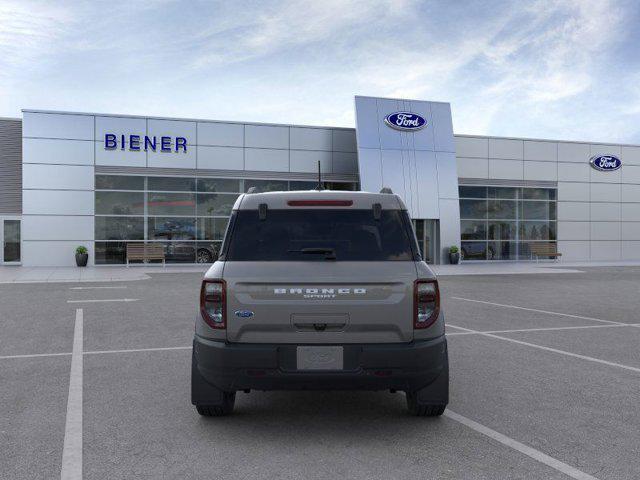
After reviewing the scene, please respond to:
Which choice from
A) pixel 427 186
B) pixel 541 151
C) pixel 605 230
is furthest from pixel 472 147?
pixel 605 230

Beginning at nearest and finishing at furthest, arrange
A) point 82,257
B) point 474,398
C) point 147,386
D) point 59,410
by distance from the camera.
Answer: point 59,410, point 474,398, point 147,386, point 82,257

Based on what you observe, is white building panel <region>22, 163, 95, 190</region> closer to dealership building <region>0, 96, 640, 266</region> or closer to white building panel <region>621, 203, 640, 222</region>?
dealership building <region>0, 96, 640, 266</region>

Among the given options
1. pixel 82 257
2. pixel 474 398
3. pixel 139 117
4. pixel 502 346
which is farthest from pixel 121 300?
pixel 139 117

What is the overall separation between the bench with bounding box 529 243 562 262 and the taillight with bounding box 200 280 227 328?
94.8ft

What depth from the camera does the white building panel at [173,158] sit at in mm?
25656

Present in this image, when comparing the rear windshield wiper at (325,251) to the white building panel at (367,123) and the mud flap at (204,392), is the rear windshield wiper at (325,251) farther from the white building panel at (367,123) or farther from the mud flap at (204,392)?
the white building panel at (367,123)

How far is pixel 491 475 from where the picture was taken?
3562 millimetres

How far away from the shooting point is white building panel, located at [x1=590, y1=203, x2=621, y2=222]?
104ft

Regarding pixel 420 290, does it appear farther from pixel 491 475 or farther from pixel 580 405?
pixel 580 405

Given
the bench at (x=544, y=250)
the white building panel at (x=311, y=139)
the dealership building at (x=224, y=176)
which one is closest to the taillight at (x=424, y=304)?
the dealership building at (x=224, y=176)

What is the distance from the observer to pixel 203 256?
26.4 metres

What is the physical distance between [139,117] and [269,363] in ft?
76.9

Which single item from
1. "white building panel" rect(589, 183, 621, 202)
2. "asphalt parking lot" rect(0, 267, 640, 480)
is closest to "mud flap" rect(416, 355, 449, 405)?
"asphalt parking lot" rect(0, 267, 640, 480)

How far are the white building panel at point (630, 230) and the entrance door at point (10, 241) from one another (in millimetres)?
31241
